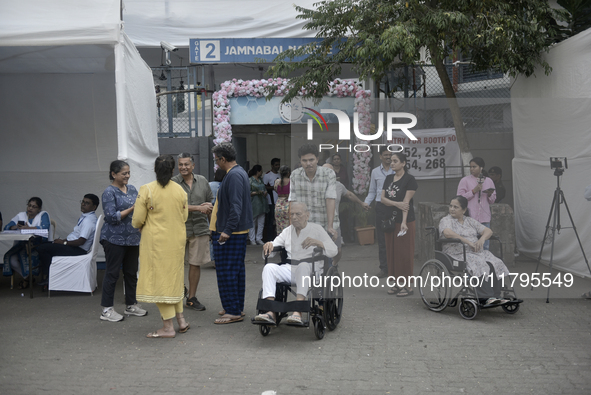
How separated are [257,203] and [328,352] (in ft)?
18.5

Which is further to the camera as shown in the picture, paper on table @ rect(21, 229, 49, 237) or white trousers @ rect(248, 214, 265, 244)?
white trousers @ rect(248, 214, 265, 244)

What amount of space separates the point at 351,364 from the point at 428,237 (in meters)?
2.08

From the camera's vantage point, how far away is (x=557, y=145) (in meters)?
6.84

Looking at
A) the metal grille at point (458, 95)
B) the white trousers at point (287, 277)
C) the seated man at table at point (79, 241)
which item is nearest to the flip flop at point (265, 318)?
the white trousers at point (287, 277)

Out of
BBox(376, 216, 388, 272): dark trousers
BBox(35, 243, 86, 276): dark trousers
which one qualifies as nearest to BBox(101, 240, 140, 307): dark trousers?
BBox(35, 243, 86, 276): dark trousers

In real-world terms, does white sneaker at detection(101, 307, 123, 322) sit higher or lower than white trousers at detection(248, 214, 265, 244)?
lower

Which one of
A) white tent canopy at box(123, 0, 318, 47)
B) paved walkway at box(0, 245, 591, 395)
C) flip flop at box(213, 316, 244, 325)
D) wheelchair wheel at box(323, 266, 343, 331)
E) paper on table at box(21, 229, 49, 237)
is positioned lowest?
paved walkway at box(0, 245, 591, 395)

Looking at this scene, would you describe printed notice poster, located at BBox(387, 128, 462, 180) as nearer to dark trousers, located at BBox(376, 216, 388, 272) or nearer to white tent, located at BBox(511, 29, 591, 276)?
dark trousers, located at BBox(376, 216, 388, 272)

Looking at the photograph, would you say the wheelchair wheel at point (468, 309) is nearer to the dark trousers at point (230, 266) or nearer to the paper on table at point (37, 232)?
the dark trousers at point (230, 266)

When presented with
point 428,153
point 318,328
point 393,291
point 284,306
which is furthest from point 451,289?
point 284,306

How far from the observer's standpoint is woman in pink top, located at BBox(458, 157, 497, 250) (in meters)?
5.45

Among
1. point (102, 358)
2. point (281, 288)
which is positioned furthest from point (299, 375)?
point (102, 358)

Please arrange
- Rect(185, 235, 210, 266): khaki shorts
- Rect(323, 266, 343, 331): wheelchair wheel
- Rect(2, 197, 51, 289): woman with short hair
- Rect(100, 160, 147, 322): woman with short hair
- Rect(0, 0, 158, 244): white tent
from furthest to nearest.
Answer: Rect(0, 0, 158, 244): white tent < Rect(2, 197, 51, 289): woman with short hair < Rect(185, 235, 210, 266): khaki shorts < Rect(100, 160, 147, 322): woman with short hair < Rect(323, 266, 343, 331): wheelchair wheel

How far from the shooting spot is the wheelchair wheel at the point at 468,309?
524 cm
